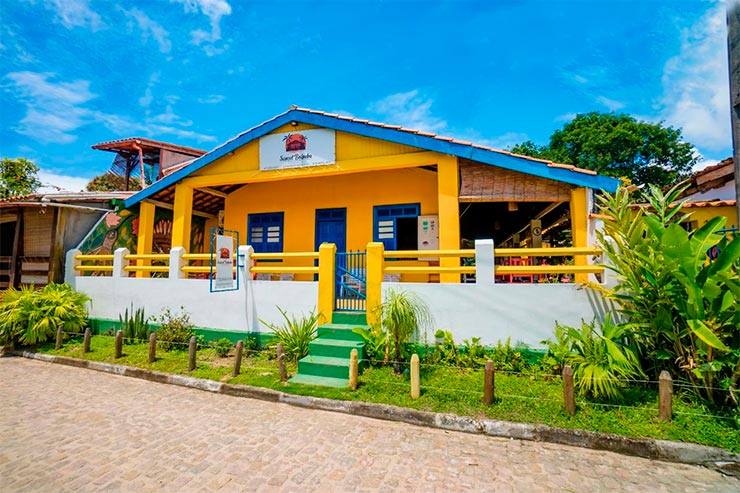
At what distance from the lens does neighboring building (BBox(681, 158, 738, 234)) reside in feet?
28.6

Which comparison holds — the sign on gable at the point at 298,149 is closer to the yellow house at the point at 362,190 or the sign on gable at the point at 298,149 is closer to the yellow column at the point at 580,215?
the yellow house at the point at 362,190

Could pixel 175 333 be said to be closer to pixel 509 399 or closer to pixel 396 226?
pixel 396 226

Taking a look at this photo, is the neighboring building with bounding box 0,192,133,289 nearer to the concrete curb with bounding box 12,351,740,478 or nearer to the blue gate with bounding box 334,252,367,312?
the concrete curb with bounding box 12,351,740,478

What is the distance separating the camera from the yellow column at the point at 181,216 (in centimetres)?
1019

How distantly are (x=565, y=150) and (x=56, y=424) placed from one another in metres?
34.8

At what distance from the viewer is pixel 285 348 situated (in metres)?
6.89

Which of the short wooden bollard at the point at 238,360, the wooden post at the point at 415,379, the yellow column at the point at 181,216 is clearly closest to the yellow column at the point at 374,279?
the wooden post at the point at 415,379

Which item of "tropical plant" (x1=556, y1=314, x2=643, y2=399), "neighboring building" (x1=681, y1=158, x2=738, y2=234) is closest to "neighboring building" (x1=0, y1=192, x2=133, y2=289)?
"tropical plant" (x1=556, y1=314, x2=643, y2=399)

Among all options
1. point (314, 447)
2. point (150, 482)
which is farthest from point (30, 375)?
point (314, 447)

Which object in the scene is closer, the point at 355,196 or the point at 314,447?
the point at 314,447

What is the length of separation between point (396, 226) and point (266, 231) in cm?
470

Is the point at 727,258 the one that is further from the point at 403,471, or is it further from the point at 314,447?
the point at 314,447

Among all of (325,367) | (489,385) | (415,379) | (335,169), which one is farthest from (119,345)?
(489,385)

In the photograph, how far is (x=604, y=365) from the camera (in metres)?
4.71
